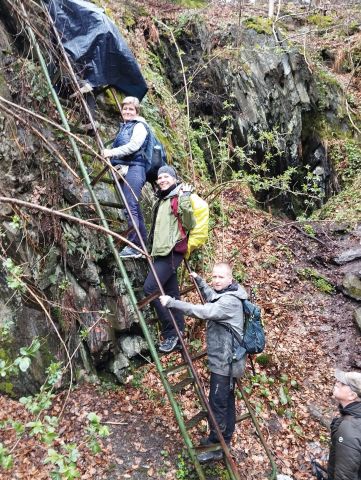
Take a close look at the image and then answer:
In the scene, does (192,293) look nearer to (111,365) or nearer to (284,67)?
(111,365)

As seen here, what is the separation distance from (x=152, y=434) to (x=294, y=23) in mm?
20399

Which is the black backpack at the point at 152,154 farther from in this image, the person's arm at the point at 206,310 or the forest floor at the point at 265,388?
the forest floor at the point at 265,388

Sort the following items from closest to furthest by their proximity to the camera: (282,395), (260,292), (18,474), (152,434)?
(18,474) → (152,434) → (282,395) → (260,292)

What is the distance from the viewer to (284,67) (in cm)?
1391

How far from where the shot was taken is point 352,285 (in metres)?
8.83

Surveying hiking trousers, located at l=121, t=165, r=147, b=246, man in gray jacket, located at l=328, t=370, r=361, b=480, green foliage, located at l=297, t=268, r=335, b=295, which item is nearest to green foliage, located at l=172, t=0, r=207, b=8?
green foliage, located at l=297, t=268, r=335, b=295

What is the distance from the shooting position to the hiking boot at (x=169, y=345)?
4.73 meters

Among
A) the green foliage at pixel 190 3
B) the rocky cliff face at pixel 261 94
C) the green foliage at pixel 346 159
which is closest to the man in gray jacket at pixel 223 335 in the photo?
the rocky cliff face at pixel 261 94

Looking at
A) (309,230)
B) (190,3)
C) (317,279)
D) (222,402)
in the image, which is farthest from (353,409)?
(190,3)

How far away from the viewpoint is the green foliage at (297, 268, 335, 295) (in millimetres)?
8961

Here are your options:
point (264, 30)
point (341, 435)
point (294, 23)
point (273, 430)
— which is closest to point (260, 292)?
point (273, 430)

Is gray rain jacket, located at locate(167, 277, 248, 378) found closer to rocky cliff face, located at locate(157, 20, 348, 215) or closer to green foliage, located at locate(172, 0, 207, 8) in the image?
rocky cliff face, located at locate(157, 20, 348, 215)

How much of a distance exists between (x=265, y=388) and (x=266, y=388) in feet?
0.09

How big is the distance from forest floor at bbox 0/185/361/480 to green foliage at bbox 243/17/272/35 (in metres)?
7.06
